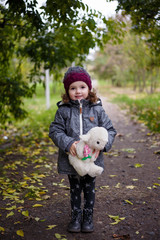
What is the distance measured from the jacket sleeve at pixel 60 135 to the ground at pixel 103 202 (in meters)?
0.95

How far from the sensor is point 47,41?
5.48 metres

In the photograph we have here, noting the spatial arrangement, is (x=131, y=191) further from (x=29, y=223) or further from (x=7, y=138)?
(x=7, y=138)

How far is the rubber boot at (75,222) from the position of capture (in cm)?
276

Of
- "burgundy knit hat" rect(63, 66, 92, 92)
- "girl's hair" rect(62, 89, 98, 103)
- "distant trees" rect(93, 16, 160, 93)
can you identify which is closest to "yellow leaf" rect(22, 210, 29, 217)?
"girl's hair" rect(62, 89, 98, 103)

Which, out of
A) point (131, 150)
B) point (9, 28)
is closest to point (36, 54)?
point (9, 28)

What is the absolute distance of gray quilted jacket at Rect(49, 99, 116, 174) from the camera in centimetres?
268

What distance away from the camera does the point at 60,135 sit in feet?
8.66

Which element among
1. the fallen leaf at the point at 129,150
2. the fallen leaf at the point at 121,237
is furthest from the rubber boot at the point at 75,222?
the fallen leaf at the point at 129,150

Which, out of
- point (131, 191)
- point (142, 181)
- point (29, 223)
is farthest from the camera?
point (142, 181)

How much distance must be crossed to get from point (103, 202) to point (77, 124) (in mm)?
1342

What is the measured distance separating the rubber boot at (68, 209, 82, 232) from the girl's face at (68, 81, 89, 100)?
1.23 meters

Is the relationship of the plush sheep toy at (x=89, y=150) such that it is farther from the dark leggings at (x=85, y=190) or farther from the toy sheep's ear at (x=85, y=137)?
the dark leggings at (x=85, y=190)

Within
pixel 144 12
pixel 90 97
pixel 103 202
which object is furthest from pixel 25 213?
pixel 144 12

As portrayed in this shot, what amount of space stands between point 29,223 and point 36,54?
143 inches
